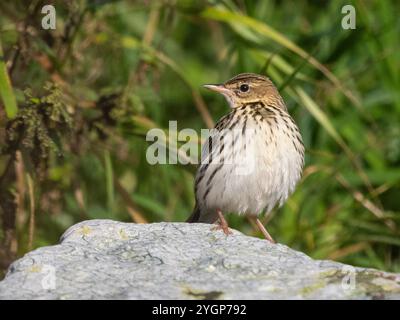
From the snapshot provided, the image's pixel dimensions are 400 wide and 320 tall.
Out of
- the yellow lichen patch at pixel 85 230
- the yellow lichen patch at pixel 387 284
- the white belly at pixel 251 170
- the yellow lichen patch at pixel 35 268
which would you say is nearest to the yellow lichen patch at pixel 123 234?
the yellow lichen patch at pixel 85 230

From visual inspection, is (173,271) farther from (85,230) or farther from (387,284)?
(387,284)

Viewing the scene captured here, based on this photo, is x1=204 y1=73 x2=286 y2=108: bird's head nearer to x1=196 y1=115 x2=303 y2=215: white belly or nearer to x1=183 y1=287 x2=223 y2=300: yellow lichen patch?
x1=196 y1=115 x2=303 y2=215: white belly

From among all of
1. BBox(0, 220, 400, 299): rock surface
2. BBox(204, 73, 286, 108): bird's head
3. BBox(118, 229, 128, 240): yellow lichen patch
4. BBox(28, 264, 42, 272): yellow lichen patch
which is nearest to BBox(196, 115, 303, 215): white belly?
BBox(204, 73, 286, 108): bird's head

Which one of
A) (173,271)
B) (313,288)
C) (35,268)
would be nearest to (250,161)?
(173,271)

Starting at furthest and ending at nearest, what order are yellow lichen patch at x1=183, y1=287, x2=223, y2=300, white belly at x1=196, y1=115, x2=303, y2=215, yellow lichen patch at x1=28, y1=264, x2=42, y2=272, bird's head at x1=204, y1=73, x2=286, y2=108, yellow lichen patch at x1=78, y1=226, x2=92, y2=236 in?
bird's head at x1=204, y1=73, x2=286, y2=108 → white belly at x1=196, y1=115, x2=303, y2=215 → yellow lichen patch at x1=78, y1=226, x2=92, y2=236 → yellow lichen patch at x1=28, y1=264, x2=42, y2=272 → yellow lichen patch at x1=183, y1=287, x2=223, y2=300

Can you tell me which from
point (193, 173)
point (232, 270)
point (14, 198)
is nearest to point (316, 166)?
point (193, 173)
